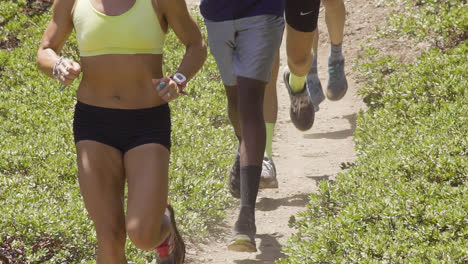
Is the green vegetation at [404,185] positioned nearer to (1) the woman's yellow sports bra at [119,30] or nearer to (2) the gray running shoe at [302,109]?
(2) the gray running shoe at [302,109]

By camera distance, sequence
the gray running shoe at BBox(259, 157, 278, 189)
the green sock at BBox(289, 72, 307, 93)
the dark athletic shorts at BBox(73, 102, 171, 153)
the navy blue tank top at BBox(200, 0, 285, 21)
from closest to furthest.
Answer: the dark athletic shorts at BBox(73, 102, 171, 153) < the navy blue tank top at BBox(200, 0, 285, 21) < the gray running shoe at BBox(259, 157, 278, 189) < the green sock at BBox(289, 72, 307, 93)

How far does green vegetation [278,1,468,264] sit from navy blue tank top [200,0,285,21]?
1.18 metres

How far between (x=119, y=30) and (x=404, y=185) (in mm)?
1928

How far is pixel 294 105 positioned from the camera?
6914 millimetres

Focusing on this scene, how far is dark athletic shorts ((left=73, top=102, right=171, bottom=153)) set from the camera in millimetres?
4062

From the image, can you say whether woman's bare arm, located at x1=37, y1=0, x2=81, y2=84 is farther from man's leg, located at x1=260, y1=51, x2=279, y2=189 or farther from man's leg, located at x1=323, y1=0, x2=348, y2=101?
man's leg, located at x1=323, y1=0, x2=348, y2=101

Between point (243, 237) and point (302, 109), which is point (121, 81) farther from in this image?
point (302, 109)

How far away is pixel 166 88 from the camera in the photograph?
3896 mm

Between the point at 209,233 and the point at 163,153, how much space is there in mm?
1766

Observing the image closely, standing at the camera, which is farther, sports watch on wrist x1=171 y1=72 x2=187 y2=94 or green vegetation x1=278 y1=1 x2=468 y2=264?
green vegetation x1=278 y1=1 x2=468 y2=264

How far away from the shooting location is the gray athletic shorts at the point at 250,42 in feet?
16.4

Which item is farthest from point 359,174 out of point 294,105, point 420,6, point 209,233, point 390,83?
point 420,6

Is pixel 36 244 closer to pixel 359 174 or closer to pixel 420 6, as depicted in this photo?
pixel 359 174

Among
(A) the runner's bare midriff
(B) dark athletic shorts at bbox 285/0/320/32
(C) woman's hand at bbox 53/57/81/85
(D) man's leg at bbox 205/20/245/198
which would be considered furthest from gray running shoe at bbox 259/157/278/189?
(C) woman's hand at bbox 53/57/81/85
